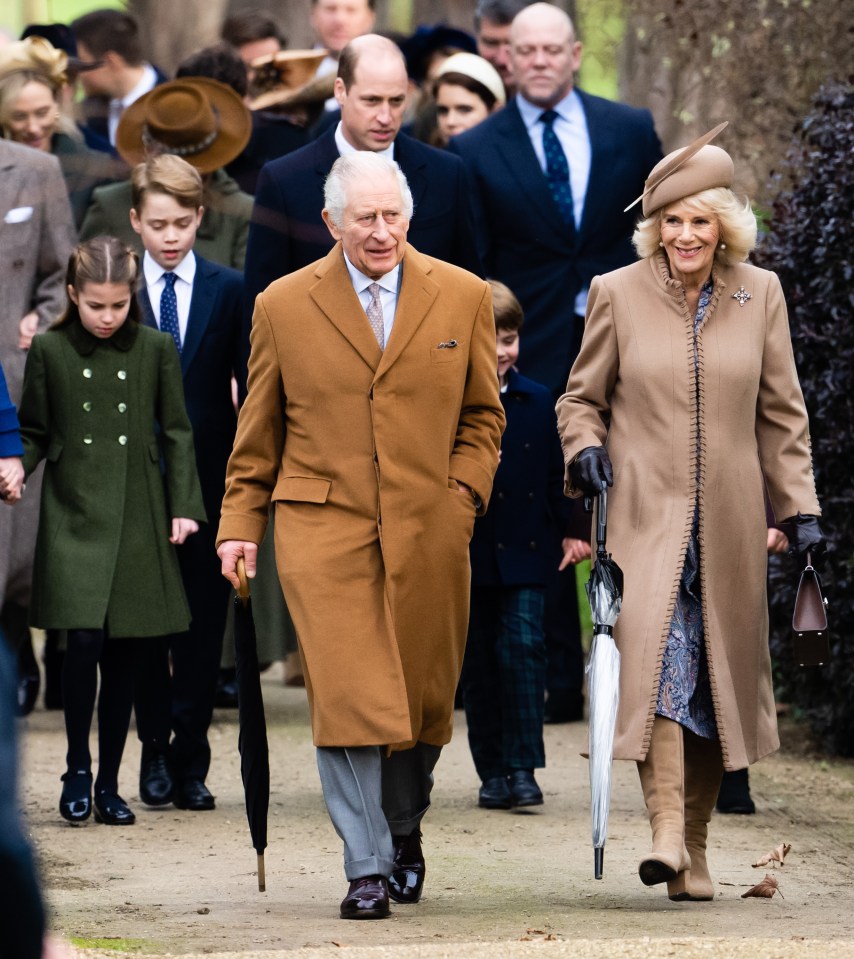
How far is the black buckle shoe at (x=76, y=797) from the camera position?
23.1 feet

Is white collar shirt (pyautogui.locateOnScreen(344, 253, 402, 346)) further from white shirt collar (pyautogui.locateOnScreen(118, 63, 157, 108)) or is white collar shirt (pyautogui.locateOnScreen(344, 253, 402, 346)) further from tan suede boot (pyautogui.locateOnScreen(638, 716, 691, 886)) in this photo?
white shirt collar (pyautogui.locateOnScreen(118, 63, 157, 108))

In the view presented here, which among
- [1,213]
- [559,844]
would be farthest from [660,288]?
[1,213]

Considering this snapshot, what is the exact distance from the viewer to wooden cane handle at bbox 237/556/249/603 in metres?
5.66

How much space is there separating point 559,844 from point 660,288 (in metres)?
1.81

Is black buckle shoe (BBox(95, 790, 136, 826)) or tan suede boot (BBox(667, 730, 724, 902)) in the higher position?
tan suede boot (BBox(667, 730, 724, 902))

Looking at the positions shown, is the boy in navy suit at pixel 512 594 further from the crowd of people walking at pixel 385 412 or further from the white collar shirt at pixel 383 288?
the white collar shirt at pixel 383 288

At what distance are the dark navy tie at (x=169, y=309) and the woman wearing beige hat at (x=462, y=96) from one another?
90.6 inches

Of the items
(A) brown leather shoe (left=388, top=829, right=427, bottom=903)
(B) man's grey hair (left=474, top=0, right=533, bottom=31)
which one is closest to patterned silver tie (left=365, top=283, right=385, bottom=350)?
(A) brown leather shoe (left=388, top=829, right=427, bottom=903)

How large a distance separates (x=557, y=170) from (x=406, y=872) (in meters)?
3.59

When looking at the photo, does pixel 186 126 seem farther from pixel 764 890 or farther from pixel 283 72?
pixel 764 890

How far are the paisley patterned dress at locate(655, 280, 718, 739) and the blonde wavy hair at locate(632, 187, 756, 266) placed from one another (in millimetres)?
→ 220

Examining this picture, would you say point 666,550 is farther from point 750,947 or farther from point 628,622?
point 750,947

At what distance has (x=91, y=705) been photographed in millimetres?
7117

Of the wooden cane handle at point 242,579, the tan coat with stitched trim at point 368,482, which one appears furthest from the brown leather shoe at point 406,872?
the wooden cane handle at point 242,579
